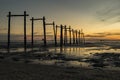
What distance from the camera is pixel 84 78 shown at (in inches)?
444

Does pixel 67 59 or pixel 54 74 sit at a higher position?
pixel 67 59

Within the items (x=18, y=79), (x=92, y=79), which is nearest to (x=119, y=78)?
(x=92, y=79)

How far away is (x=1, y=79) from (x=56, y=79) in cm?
232

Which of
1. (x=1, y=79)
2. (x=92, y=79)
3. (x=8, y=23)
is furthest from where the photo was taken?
(x=8, y=23)

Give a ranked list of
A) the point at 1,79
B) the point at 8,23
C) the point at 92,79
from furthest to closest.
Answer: the point at 8,23, the point at 92,79, the point at 1,79

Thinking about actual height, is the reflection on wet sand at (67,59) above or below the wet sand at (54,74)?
above

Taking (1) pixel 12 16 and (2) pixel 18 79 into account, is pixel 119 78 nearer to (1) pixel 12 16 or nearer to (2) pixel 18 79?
(2) pixel 18 79

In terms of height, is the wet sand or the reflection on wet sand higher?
the reflection on wet sand

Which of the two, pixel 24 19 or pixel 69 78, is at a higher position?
pixel 24 19

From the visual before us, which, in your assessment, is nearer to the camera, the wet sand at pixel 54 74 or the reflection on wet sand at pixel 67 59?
the wet sand at pixel 54 74

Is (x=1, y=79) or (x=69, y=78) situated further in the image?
(x=69, y=78)

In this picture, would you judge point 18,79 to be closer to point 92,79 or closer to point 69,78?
point 69,78

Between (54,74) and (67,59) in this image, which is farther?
(67,59)

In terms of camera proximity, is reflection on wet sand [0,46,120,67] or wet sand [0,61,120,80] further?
reflection on wet sand [0,46,120,67]
